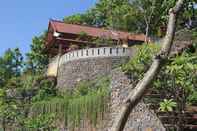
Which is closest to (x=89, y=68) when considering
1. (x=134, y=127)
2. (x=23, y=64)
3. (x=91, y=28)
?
(x=91, y=28)

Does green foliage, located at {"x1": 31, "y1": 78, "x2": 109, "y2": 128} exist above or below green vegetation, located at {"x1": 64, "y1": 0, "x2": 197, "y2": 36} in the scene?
below

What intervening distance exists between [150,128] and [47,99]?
6.13 metres

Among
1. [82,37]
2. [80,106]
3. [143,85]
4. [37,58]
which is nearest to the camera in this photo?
[143,85]

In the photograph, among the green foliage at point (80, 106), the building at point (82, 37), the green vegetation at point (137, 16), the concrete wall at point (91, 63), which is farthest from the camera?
the green vegetation at point (137, 16)

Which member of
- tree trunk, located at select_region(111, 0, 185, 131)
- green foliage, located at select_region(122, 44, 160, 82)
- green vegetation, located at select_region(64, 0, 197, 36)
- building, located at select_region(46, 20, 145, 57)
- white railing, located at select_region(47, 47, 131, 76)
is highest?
green vegetation, located at select_region(64, 0, 197, 36)

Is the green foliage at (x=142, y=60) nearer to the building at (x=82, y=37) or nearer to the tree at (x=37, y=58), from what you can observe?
the building at (x=82, y=37)

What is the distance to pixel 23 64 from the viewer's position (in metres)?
31.5

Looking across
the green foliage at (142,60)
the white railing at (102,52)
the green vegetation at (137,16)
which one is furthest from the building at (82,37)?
the green foliage at (142,60)

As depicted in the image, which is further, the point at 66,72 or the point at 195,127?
the point at 66,72

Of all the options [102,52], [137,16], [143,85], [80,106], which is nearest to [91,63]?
[102,52]

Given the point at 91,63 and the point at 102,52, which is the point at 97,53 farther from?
the point at 91,63

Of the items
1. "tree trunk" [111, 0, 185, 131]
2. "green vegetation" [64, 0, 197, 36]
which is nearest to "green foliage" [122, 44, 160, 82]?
"tree trunk" [111, 0, 185, 131]

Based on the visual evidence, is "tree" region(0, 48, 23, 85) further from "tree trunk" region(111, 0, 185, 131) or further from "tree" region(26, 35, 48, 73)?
"tree trunk" region(111, 0, 185, 131)

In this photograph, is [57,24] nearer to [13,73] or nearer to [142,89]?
[13,73]
